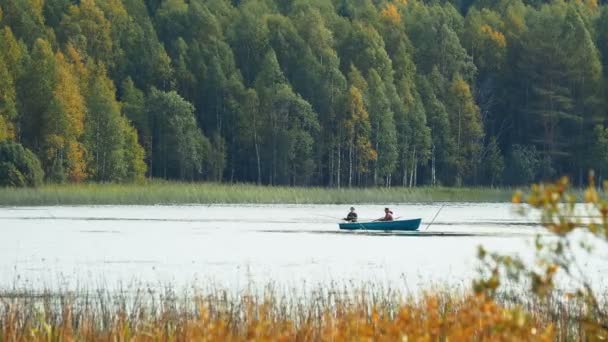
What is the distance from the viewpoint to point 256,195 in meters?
60.3

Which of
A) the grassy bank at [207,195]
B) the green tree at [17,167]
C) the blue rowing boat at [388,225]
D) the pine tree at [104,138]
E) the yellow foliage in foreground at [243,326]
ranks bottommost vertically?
the yellow foliage in foreground at [243,326]

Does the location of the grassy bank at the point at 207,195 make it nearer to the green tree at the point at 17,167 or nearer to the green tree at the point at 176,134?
the green tree at the point at 17,167

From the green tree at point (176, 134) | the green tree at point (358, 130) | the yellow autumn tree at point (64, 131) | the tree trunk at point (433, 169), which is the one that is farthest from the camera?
the tree trunk at point (433, 169)

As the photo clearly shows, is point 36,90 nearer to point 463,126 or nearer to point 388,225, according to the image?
point 463,126

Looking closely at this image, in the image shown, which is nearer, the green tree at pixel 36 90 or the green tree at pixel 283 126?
the green tree at pixel 36 90

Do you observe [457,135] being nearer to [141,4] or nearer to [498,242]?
[141,4]

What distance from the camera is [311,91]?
8494 cm

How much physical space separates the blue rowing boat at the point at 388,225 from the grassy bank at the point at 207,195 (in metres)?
20.6

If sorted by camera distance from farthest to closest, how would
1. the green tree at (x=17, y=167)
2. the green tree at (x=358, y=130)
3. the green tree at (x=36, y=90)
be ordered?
the green tree at (x=358, y=130) < the green tree at (x=36, y=90) < the green tree at (x=17, y=167)

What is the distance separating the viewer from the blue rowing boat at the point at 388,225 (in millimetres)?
38094

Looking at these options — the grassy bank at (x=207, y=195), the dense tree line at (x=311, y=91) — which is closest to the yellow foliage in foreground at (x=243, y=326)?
the grassy bank at (x=207, y=195)

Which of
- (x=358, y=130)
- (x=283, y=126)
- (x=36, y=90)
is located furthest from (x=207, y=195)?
(x=358, y=130)

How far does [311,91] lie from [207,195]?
2753 cm

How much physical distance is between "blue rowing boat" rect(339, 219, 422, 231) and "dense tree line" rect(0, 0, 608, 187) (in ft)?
118
